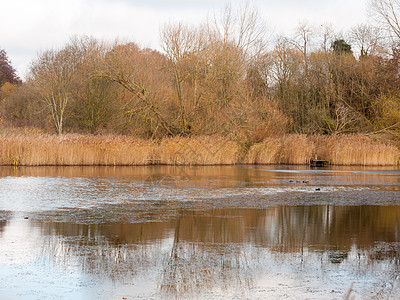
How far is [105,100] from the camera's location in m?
35.1

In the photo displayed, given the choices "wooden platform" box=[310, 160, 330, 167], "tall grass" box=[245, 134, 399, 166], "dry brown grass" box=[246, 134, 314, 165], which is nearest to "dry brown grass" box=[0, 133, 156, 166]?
"dry brown grass" box=[246, 134, 314, 165]

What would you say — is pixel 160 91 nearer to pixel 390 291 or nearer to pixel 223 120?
pixel 223 120

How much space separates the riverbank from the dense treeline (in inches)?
68.3

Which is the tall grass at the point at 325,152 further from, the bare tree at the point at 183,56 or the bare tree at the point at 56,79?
the bare tree at the point at 56,79

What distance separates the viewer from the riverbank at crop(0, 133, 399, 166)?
2358 centimetres

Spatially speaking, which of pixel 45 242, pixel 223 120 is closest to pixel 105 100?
pixel 223 120

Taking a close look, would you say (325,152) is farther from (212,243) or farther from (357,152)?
(212,243)

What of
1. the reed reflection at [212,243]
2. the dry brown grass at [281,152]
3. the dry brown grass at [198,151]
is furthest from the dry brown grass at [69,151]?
the reed reflection at [212,243]

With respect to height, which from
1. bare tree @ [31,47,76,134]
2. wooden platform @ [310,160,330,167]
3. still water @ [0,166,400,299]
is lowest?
still water @ [0,166,400,299]

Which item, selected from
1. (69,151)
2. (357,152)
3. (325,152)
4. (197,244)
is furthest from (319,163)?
(197,244)

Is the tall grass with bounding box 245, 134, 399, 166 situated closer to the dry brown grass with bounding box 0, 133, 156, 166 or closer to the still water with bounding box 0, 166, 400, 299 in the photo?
the dry brown grass with bounding box 0, 133, 156, 166

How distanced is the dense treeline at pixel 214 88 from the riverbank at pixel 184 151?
5.69 ft

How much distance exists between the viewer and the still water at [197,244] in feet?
16.6

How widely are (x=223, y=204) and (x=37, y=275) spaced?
615cm
